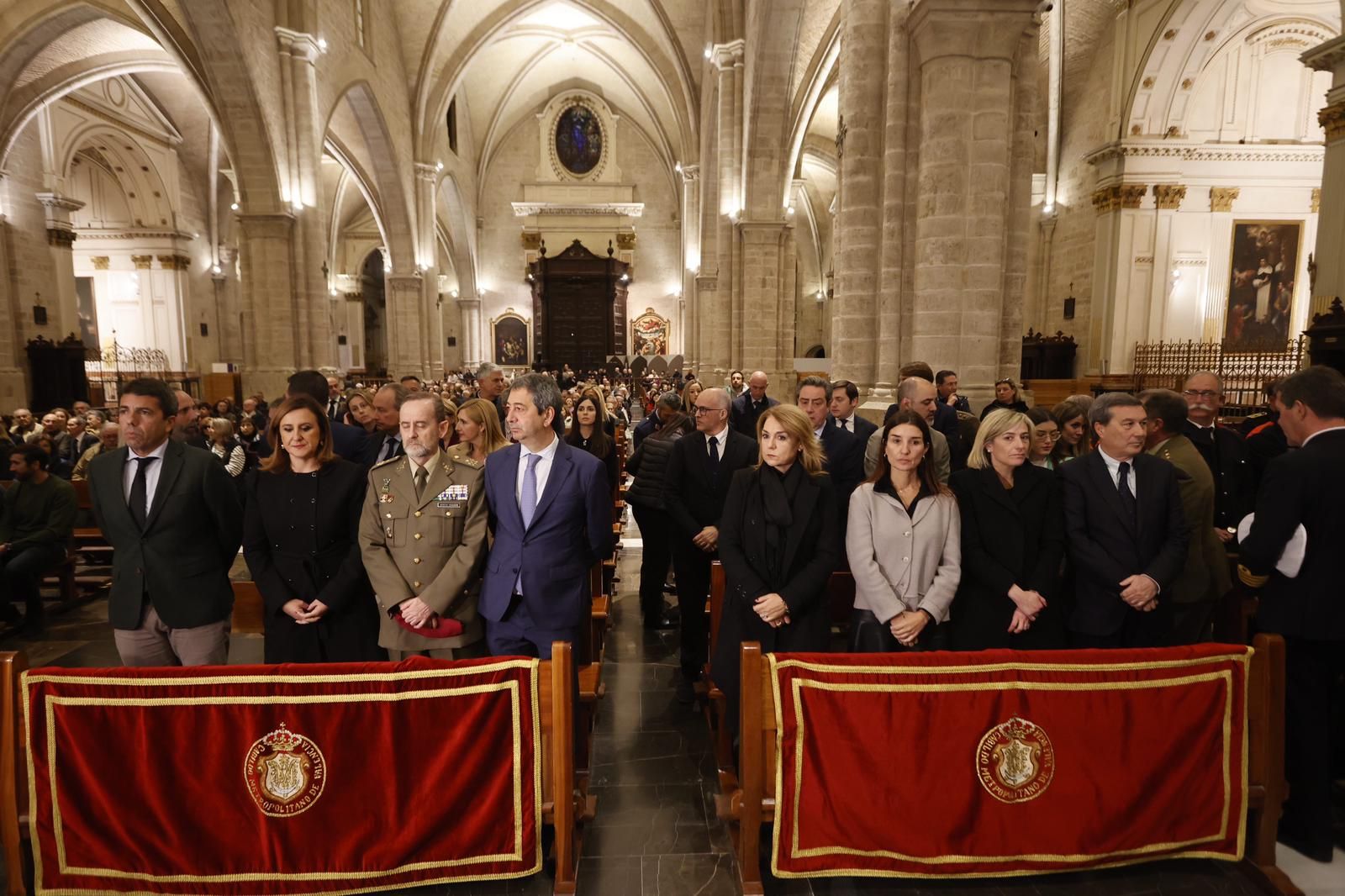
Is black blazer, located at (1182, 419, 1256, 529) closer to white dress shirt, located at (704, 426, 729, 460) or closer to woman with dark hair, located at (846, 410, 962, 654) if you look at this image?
woman with dark hair, located at (846, 410, 962, 654)

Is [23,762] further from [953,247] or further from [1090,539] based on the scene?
[953,247]

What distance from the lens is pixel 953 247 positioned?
6.43 metres

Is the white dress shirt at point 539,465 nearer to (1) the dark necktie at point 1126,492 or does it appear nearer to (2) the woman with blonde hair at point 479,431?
(2) the woman with blonde hair at point 479,431

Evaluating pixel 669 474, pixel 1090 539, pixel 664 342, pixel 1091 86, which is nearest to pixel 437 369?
pixel 664 342

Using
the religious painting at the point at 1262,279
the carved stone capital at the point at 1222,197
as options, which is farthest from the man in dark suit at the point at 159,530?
the carved stone capital at the point at 1222,197

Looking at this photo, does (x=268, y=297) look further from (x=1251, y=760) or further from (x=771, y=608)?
(x=1251, y=760)

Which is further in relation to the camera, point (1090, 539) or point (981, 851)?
point (1090, 539)

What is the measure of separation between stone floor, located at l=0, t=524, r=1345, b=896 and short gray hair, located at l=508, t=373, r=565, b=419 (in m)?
1.88

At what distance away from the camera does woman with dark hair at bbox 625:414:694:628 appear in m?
4.84

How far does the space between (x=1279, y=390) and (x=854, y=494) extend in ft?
5.85

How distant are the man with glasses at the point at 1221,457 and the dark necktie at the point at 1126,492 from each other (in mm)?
1434

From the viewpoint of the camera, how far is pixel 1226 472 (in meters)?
4.27

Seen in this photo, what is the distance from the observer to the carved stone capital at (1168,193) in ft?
50.6

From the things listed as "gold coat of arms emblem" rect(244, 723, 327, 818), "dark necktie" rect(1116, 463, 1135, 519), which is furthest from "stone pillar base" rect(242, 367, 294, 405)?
"dark necktie" rect(1116, 463, 1135, 519)
